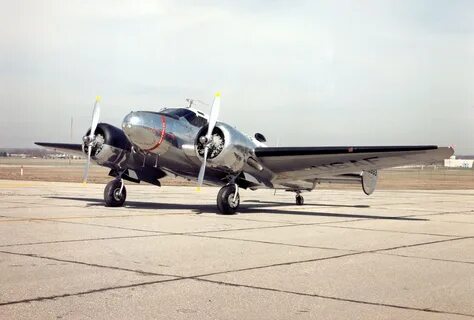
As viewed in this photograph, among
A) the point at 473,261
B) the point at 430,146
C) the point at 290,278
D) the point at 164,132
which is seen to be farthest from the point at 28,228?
the point at 430,146

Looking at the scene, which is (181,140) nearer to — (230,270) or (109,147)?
(109,147)

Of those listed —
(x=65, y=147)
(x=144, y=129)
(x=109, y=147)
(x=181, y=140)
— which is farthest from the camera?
(x=65, y=147)

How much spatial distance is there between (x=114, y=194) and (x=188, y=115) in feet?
13.8

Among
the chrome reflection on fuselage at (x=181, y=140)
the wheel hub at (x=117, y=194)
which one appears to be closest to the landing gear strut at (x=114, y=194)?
the wheel hub at (x=117, y=194)

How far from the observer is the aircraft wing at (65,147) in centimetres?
2515

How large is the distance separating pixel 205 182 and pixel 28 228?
8268 millimetres

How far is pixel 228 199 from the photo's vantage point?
766 inches

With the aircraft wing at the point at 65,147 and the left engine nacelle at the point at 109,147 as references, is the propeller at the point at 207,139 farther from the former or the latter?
the aircraft wing at the point at 65,147

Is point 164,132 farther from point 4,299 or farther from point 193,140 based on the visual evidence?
point 4,299

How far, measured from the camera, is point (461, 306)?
265 inches

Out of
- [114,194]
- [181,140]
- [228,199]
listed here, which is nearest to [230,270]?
Result: [228,199]

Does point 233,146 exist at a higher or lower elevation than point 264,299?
higher

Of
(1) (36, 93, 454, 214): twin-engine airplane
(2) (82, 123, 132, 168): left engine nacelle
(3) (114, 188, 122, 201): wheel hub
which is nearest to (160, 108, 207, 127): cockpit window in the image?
(1) (36, 93, 454, 214): twin-engine airplane

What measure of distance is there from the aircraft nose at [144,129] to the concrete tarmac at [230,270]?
3.69 metres
